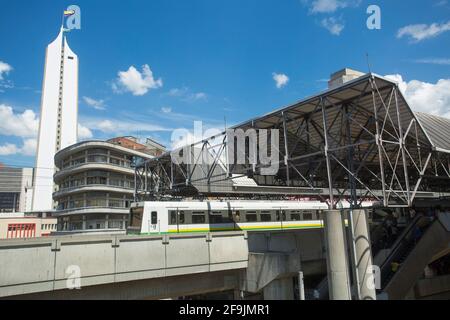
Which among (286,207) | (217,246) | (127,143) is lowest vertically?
(217,246)

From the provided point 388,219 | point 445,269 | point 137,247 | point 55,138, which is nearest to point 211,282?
point 137,247

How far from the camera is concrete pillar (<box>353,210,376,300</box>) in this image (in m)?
14.5

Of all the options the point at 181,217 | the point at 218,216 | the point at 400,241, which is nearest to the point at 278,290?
the point at 400,241

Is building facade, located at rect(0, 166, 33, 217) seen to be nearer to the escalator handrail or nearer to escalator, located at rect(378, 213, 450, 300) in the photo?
the escalator handrail

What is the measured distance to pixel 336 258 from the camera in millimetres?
14625

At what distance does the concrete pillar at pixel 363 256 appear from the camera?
14.5 metres

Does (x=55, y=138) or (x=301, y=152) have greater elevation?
(x=55, y=138)

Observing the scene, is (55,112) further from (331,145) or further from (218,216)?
(331,145)

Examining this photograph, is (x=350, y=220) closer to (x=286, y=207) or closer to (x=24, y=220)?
(x=286, y=207)

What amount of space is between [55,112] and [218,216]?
9706 cm

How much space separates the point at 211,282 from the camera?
16219mm

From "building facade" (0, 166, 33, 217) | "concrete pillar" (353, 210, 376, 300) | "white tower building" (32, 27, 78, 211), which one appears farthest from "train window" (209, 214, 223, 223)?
"building facade" (0, 166, 33, 217)

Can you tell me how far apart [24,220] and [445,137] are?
7526 cm

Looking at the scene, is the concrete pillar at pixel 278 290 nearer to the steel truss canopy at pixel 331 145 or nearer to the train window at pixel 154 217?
the steel truss canopy at pixel 331 145
